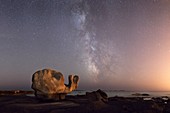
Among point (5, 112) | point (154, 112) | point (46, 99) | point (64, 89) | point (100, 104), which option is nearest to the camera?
point (5, 112)

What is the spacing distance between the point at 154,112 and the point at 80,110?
8.28m

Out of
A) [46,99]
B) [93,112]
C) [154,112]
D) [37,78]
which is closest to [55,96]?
[46,99]

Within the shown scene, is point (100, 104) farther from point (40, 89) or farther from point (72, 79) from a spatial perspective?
point (72, 79)

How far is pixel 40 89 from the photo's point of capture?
4056cm

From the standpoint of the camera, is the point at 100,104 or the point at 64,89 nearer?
the point at 100,104

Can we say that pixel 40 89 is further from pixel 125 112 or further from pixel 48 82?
pixel 125 112

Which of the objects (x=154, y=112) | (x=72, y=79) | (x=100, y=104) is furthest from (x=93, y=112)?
(x=72, y=79)

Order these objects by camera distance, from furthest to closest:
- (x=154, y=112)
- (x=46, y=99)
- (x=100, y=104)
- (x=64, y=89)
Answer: (x=64, y=89)
(x=46, y=99)
(x=100, y=104)
(x=154, y=112)

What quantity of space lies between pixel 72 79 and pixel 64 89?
4465 millimetres

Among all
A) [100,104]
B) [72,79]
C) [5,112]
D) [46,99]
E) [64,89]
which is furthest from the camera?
[72,79]

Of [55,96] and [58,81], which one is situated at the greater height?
[58,81]

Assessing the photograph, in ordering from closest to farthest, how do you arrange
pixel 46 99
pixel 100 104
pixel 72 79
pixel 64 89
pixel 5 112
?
pixel 5 112
pixel 100 104
pixel 46 99
pixel 64 89
pixel 72 79

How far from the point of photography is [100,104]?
1128 inches

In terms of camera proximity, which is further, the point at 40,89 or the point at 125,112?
the point at 40,89
